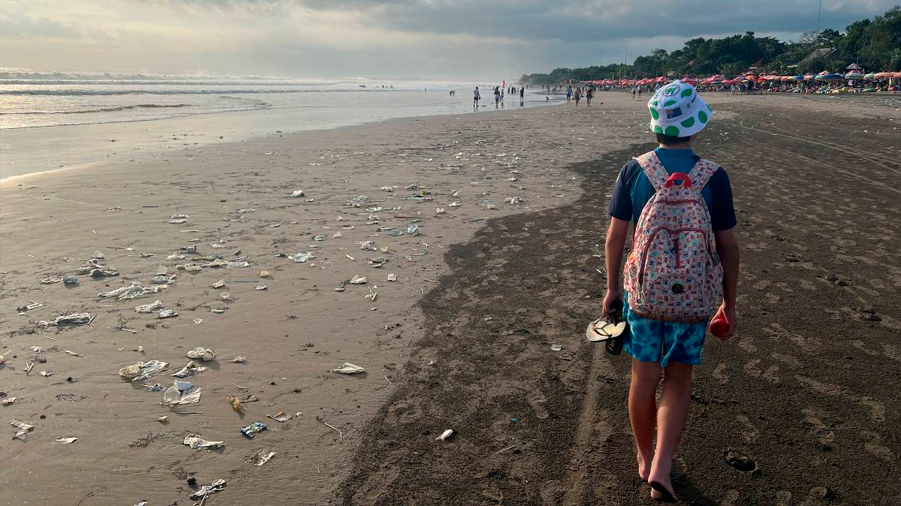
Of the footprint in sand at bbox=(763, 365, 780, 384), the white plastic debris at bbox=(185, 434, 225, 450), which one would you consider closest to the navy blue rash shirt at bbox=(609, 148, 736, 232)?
the footprint in sand at bbox=(763, 365, 780, 384)

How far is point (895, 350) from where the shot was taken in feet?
15.4

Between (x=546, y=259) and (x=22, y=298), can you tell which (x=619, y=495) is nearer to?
(x=546, y=259)

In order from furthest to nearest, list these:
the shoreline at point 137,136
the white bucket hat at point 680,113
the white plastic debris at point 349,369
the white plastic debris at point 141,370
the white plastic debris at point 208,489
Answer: the shoreline at point 137,136, the white plastic debris at point 349,369, the white plastic debris at point 141,370, the white plastic debris at point 208,489, the white bucket hat at point 680,113

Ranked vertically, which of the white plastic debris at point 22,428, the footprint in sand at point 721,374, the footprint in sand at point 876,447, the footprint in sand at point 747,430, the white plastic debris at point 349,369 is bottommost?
the white plastic debris at point 22,428

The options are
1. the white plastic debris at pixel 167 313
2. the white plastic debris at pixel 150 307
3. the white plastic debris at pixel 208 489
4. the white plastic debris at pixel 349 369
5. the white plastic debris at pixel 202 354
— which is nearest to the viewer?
the white plastic debris at pixel 208 489

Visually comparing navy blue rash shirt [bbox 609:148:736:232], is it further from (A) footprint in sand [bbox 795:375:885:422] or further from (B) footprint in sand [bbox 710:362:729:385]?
(A) footprint in sand [bbox 795:375:885:422]

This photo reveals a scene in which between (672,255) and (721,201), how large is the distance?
1.21 ft

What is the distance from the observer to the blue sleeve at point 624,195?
284 centimetres

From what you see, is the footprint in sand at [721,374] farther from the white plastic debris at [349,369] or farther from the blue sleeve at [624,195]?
the white plastic debris at [349,369]

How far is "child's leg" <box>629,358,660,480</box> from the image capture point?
293cm

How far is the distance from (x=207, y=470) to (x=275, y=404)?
0.76 m

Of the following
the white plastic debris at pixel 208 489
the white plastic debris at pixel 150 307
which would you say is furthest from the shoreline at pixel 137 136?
the white plastic debris at pixel 208 489

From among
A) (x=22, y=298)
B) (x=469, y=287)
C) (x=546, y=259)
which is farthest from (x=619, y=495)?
(x=22, y=298)

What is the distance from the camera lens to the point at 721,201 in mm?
2680
